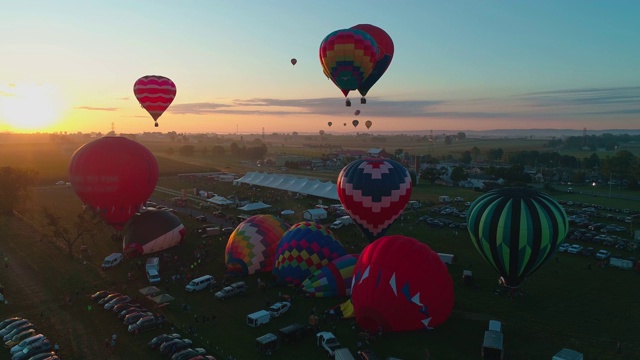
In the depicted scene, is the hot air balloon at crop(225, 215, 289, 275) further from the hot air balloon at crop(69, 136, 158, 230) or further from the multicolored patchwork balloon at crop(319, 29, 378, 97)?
the multicolored patchwork balloon at crop(319, 29, 378, 97)

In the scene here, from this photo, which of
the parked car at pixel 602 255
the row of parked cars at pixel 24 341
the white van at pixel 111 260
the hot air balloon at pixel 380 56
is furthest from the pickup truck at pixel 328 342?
the parked car at pixel 602 255

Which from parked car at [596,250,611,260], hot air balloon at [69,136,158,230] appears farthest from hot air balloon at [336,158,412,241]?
parked car at [596,250,611,260]

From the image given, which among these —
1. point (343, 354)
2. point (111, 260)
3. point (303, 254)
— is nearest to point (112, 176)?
point (111, 260)

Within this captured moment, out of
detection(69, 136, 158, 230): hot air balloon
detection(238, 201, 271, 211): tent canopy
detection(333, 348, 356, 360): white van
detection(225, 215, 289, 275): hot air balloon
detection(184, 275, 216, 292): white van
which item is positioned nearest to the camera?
detection(333, 348, 356, 360): white van

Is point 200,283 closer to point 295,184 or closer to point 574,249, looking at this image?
point 574,249

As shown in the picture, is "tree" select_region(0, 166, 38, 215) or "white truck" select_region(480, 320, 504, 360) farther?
"tree" select_region(0, 166, 38, 215)

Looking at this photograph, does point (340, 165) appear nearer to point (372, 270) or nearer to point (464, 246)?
point (464, 246)

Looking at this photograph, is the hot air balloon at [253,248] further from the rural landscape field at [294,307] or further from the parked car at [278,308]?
the parked car at [278,308]
